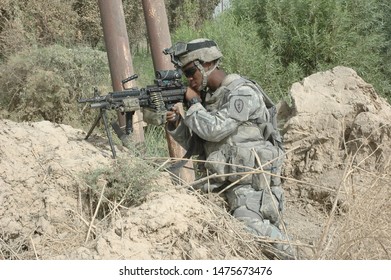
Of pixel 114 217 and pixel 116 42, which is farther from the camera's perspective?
pixel 116 42

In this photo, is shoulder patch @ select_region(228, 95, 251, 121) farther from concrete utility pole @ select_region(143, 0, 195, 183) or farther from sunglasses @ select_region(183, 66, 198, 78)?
concrete utility pole @ select_region(143, 0, 195, 183)

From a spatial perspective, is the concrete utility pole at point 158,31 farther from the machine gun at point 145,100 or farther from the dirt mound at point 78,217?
the dirt mound at point 78,217

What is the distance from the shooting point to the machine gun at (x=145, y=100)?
477cm

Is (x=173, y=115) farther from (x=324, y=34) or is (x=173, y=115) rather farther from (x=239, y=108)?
(x=324, y=34)

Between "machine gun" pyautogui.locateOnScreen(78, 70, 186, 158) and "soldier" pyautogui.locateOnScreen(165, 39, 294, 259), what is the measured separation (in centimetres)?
9

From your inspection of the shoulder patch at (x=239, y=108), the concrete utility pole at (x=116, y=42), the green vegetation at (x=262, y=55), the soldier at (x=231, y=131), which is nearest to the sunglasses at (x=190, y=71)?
the soldier at (x=231, y=131)

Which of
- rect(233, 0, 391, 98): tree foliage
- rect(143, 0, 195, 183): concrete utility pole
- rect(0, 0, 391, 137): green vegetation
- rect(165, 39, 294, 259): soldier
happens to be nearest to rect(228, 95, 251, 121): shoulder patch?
rect(165, 39, 294, 259): soldier

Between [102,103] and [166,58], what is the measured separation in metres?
2.56

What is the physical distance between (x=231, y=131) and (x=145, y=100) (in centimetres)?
71

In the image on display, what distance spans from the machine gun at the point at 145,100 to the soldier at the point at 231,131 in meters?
0.09

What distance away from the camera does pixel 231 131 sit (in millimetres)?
4746

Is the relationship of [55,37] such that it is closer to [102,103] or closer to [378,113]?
[378,113]

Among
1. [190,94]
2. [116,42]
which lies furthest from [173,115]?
[116,42]

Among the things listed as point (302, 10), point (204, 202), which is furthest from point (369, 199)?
point (302, 10)
